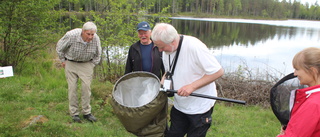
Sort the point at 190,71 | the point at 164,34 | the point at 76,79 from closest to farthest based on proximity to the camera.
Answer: the point at 164,34 → the point at 190,71 → the point at 76,79

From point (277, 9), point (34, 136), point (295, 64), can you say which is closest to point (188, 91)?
point (295, 64)

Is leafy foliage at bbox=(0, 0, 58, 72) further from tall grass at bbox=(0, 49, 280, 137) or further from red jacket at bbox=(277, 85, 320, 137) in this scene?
red jacket at bbox=(277, 85, 320, 137)

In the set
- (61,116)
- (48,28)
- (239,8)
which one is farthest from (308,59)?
(239,8)

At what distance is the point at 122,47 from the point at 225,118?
4215 millimetres

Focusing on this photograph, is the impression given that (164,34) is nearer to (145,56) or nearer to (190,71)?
(190,71)

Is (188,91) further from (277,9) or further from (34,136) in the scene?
(277,9)

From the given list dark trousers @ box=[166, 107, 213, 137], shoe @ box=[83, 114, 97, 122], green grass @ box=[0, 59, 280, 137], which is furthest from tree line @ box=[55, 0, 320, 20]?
dark trousers @ box=[166, 107, 213, 137]

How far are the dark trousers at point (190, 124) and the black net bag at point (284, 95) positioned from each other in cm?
74

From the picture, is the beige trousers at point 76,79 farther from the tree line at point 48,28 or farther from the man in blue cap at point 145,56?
the tree line at point 48,28

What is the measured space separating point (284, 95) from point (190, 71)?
87 cm

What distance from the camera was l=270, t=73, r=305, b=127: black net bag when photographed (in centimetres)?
181

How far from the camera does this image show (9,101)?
4.82m

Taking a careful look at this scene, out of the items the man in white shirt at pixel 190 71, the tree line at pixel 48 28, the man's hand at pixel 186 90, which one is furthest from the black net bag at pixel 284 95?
the tree line at pixel 48 28

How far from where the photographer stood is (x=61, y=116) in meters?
4.29
